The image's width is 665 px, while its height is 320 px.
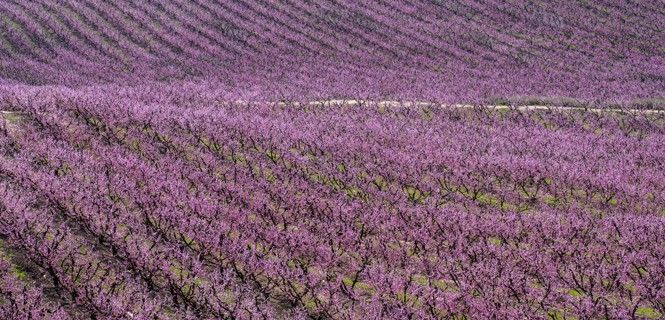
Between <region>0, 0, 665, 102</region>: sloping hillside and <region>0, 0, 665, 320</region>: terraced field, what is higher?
<region>0, 0, 665, 320</region>: terraced field

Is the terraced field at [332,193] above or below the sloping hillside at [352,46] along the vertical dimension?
above

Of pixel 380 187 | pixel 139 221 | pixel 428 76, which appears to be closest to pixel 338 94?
pixel 428 76

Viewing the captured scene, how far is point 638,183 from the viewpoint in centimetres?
1108

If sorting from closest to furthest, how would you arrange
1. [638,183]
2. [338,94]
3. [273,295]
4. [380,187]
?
[273,295], [380,187], [638,183], [338,94]

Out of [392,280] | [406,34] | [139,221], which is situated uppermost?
A: [392,280]

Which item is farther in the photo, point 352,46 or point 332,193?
point 352,46

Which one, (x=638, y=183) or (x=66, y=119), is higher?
(x=638, y=183)

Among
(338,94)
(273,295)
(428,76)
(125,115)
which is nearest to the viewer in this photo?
(273,295)

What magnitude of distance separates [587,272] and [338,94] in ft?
37.2

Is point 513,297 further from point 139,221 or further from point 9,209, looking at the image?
point 9,209

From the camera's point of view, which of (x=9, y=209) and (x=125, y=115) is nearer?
(x=9, y=209)

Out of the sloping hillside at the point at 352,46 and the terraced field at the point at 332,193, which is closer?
the terraced field at the point at 332,193

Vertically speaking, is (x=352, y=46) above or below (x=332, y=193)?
below

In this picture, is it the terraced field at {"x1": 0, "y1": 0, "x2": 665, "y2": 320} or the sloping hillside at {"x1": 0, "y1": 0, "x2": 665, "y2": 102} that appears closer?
the terraced field at {"x1": 0, "y1": 0, "x2": 665, "y2": 320}
